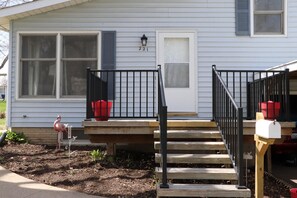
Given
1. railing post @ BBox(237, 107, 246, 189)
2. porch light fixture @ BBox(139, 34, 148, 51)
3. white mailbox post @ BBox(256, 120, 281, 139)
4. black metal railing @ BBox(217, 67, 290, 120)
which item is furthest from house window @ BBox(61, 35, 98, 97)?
white mailbox post @ BBox(256, 120, 281, 139)

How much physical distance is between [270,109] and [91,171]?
3005mm

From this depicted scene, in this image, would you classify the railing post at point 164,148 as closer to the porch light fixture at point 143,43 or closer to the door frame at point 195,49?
the door frame at point 195,49

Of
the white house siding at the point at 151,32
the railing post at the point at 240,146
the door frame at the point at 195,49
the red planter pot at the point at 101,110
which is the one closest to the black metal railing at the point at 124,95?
the red planter pot at the point at 101,110

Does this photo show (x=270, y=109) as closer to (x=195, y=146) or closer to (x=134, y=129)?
(x=195, y=146)

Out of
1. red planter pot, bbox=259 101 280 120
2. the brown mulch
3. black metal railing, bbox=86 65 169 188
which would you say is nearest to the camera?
black metal railing, bbox=86 65 169 188

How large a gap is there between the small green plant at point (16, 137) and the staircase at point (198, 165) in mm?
3461

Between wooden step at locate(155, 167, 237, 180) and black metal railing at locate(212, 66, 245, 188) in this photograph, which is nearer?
black metal railing at locate(212, 66, 245, 188)

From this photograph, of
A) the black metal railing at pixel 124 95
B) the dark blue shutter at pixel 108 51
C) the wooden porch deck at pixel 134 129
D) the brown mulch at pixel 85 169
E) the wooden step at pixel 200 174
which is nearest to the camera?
the black metal railing at pixel 124 95

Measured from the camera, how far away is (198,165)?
5.61 m

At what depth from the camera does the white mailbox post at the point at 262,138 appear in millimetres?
4090

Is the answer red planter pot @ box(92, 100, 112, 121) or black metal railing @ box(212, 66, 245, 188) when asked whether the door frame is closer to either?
black metal railing @ box(212, 66, 245, 188)

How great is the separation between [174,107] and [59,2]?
3.36 metres

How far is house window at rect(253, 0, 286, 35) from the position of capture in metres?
7.80

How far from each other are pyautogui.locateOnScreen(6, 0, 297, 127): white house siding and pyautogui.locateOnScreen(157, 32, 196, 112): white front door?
0.16 metres
